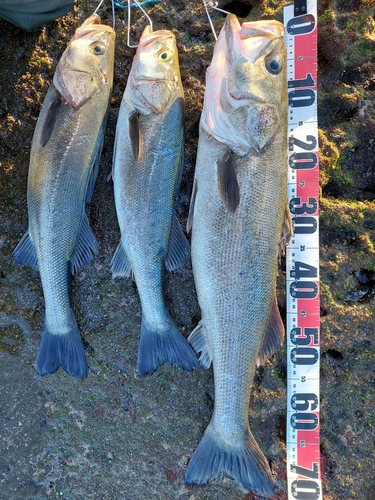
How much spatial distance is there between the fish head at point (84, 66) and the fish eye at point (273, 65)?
1226 mm

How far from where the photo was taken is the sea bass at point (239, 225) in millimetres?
2785

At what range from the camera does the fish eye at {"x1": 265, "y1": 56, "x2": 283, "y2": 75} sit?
2.84 m

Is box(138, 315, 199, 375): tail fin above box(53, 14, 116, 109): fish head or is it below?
below

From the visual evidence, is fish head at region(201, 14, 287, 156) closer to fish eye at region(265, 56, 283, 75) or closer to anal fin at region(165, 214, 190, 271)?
fish eye at region(265, 56, 283, 75)

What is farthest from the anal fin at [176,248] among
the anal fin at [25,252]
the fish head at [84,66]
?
the fish head at [84,66]

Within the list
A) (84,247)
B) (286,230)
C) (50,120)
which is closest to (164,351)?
(84,247)

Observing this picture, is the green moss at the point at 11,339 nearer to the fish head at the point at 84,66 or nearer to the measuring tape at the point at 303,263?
the fish head at the point at 84,66

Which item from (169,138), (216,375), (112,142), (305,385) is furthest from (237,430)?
(112,142)

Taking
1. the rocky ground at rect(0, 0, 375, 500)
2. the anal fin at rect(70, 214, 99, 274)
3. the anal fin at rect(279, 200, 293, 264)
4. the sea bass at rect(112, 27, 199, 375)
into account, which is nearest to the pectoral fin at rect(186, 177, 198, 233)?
the sea bass at rect(112, 27, 199, 375)

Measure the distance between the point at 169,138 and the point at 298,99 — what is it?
1162 millimetres

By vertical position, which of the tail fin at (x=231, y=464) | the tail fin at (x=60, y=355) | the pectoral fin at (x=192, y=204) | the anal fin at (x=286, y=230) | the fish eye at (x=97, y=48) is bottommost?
the tail fin at (x=231, y=464)

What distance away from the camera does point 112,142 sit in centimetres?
344

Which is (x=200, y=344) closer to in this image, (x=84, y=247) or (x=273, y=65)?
(x=84, y=247)

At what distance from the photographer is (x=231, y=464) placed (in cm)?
287
